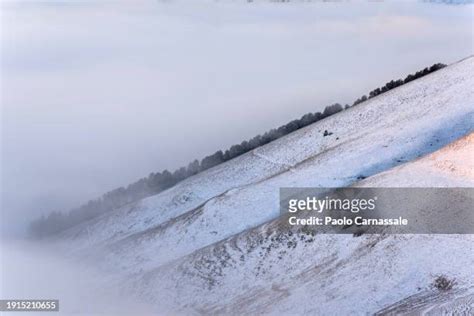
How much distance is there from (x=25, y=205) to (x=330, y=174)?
1120 centimetres

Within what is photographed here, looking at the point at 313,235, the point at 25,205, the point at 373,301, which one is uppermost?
the point at 25,205

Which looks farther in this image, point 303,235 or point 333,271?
point 303,235

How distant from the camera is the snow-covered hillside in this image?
26859 millimetres

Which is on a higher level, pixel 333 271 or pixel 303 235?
pixel 303 235

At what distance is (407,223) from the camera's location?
28.1 m

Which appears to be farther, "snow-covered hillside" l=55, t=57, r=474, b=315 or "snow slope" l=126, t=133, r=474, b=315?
"snow-covered hillside" l=55, t=57, r=474, b=315

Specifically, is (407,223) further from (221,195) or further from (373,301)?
(221,195)

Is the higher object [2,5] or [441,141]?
[2,5]

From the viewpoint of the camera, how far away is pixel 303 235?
2864 centimetres

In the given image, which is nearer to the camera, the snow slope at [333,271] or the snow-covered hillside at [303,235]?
the snow slope at [333,271]

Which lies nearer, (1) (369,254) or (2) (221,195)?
(1) (369,254)

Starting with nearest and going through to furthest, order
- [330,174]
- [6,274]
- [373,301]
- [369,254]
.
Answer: [6,274]
[373,301]
[369,254]
[330,174]

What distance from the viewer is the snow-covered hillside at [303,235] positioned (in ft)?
88.1

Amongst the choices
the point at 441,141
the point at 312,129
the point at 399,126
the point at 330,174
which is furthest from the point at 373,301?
the point at 312,129
